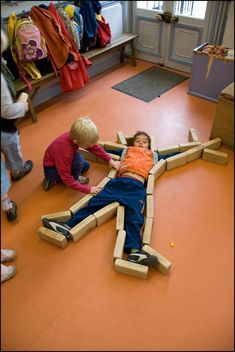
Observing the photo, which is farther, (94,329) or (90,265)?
(90,265)

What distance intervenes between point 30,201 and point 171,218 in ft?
2.84

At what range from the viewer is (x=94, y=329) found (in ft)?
3.90

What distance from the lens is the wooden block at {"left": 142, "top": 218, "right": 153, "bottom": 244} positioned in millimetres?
1500

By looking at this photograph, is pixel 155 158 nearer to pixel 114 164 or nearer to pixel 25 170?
pixel 114 164

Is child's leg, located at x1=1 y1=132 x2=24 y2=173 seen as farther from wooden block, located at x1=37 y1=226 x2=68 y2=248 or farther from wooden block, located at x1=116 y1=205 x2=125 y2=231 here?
wooden block, located at x1=116 y1=205 x2=125 y2=231

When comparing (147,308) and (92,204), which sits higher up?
(92,204)

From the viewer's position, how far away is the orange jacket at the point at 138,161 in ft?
5.94

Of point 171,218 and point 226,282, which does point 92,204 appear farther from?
point 226,282

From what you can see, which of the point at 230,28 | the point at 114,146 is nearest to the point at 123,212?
the point at 114,146

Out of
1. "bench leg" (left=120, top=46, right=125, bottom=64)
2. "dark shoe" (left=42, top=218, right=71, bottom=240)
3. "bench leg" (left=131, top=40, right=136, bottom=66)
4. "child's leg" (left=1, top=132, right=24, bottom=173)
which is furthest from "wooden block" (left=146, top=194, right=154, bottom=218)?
"bench leg" (left=120, top=46, right=125, bottom=64)

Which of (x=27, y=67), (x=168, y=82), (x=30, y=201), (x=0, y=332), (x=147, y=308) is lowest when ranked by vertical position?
(x=147, y=308)

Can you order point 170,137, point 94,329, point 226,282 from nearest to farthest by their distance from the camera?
point 226,282 < point 94,329 < point 170,137

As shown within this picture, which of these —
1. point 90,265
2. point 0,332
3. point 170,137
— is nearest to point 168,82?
point 170,137

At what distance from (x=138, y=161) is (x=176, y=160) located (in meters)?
0.26
